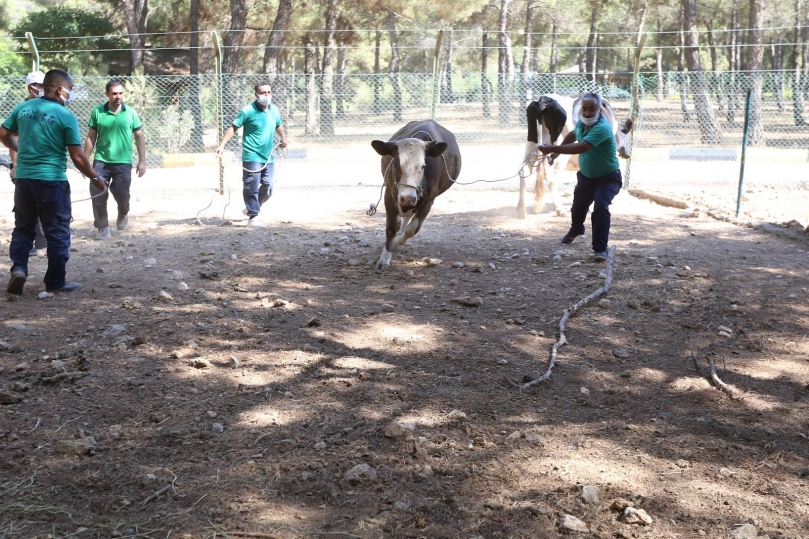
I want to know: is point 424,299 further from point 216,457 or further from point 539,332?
point 216,457

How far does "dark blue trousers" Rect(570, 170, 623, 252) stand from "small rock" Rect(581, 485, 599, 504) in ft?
16.5

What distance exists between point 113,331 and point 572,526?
12.6ft

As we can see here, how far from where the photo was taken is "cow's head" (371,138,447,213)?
7676mm

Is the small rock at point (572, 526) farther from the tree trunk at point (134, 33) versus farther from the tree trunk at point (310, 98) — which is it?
the tree trunk at point (134, 33)

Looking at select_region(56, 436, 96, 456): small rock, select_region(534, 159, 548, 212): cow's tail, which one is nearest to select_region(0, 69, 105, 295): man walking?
select_region(56, 436, 96, 456): small rock

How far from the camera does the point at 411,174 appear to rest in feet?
25.5

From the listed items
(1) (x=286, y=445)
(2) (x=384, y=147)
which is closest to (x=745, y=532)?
(1) (x=286, y=445)

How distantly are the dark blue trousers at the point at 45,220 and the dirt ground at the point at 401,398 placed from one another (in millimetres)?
330

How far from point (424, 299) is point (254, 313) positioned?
1.50 metres

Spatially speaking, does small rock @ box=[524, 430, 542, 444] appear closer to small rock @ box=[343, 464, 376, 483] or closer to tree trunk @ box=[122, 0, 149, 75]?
small rock @ box=[343, 464, 376, 483]

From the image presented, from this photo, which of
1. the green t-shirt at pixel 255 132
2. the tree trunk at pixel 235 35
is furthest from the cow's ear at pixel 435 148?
the tree trunk at pixel 235 35

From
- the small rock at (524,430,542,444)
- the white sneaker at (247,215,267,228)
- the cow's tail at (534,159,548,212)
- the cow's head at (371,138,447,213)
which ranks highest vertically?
the cow's head at (371,138,447,213)

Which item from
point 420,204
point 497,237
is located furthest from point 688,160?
point 420,204

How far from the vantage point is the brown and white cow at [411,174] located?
7.77 m
